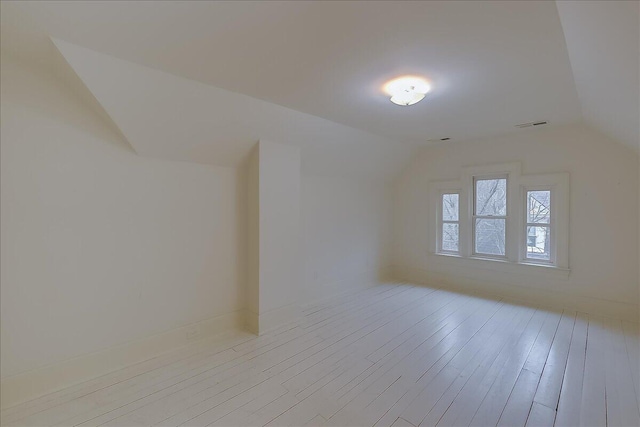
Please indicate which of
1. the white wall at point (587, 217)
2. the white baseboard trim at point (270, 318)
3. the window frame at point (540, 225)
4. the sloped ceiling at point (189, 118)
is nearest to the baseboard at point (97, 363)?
the white baseboard trim at point (270, 318)

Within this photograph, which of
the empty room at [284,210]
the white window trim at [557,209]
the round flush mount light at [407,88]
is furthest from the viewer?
the white window trim at [557,209]

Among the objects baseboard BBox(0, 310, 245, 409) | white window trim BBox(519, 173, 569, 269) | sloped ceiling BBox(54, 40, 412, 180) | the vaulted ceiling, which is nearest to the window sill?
white window trim BBox(519, 173, 569, 269)

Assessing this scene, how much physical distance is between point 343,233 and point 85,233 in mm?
3333

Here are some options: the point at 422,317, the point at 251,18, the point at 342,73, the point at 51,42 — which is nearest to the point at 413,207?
the point at 422,317

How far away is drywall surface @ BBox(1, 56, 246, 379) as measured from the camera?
2.04 meters

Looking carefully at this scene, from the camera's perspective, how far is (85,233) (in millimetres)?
2334

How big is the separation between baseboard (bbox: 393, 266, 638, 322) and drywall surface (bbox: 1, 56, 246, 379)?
12.2ft

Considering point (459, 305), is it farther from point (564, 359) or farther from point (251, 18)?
point (251, 18)

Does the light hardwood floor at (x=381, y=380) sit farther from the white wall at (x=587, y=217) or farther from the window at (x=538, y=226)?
the window at (x=538, y=226)

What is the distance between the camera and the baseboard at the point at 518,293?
3.55 meters

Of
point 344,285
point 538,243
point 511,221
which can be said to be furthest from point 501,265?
point 344,285

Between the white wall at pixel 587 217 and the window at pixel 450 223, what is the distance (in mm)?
568

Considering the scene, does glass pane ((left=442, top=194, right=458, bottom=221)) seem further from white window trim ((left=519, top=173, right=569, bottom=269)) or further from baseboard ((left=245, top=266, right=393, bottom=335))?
baseboard ((left=245, top=266, right=393, bottom=335))

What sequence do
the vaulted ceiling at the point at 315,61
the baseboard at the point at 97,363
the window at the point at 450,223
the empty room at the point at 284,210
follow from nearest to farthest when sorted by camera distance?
the vaulted ceiling at the point at 315,61
the empty room at the point at 284,210
the baseboard at the point at 97,363
the window at the point at 450,223
